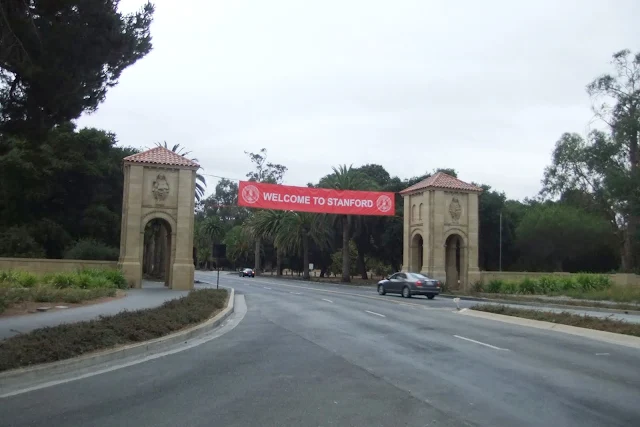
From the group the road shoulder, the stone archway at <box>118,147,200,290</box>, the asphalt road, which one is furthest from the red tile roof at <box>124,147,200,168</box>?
the road shoulder

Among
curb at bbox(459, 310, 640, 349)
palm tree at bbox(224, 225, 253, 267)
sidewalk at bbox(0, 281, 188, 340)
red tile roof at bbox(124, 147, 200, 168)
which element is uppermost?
red tile roof at bbox(124, 147, 200, 168)

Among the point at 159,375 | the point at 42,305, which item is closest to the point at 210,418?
the point at 159,375

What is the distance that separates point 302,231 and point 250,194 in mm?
29383

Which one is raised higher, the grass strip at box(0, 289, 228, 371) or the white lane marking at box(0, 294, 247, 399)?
the grass strip at box(0, 289, 228, 371)

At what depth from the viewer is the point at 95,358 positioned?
1108cm

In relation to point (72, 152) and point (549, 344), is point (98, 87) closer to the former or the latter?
point (549, 344)

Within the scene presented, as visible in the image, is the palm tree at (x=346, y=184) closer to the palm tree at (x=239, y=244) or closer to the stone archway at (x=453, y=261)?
the stone archway at (x=453, y=261)

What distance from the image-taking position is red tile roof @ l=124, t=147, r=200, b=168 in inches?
1344

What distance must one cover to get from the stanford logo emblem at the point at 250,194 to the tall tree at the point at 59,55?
2352 centimetres

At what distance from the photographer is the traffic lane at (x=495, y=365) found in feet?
27.2

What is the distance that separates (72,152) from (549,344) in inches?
1594

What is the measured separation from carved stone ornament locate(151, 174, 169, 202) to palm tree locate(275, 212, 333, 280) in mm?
29038

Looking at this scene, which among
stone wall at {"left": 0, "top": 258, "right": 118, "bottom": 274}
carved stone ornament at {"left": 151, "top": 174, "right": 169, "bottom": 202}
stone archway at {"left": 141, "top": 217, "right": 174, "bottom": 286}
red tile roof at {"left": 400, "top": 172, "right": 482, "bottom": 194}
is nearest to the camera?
stone wall at {"left": 0, "top": 258, "right": 118, "bottom": 274}

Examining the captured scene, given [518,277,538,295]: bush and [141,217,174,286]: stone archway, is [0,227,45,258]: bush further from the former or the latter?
[518,277,538,295]: bush
